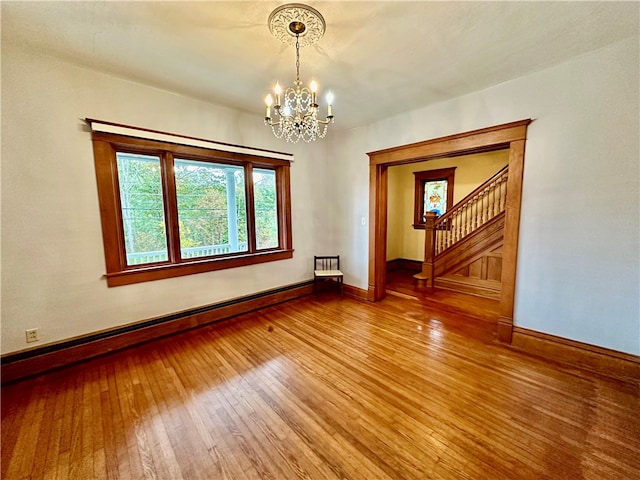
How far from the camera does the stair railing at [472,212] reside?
165 inches

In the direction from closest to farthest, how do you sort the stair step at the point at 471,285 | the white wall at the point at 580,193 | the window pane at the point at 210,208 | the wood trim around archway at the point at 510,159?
the white wall at the point at 580,193, the wood trim around archway at the point at 510,159, the window pane at the point at 210,208, the stair step at the point at 471,285

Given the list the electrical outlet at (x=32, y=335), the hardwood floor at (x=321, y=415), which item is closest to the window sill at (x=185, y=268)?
the electrical outlet at (x=32, y=335)

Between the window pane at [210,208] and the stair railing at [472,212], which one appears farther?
the stair railing at [472,212]

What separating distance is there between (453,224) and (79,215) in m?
5.35

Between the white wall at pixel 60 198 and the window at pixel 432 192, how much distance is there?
15.4 feet

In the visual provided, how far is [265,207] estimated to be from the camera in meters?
3.88

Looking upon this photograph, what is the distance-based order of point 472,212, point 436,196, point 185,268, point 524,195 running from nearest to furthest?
1. point 524,195
2. point 185,268
3. point 472,212
4. point 436,196

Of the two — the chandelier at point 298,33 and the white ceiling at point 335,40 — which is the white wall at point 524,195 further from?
the chandelier at point 298,33

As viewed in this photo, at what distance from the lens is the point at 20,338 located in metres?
2.18

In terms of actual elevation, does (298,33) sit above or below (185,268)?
above

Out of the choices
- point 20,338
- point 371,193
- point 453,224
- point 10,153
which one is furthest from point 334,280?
point 10,153

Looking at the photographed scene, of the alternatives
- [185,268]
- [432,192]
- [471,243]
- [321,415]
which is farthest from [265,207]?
[432,192]

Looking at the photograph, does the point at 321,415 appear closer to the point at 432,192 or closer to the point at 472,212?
the point at 472,212

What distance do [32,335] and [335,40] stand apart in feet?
11.7
